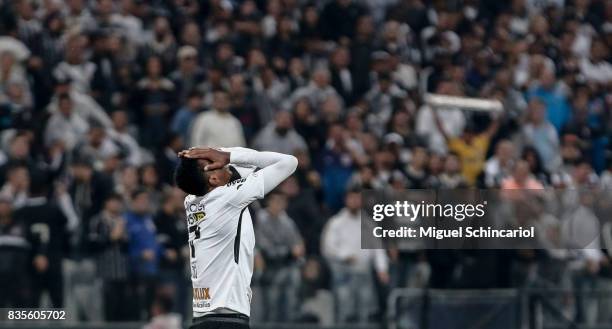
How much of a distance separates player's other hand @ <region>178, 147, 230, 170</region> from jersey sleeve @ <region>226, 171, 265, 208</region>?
0.26m

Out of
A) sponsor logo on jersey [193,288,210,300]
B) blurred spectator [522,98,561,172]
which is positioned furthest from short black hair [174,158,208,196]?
blurred spectator [522,98,561,172]

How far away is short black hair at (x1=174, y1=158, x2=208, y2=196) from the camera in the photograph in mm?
8188

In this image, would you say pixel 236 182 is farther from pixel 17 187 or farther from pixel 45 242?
pixel 17 187

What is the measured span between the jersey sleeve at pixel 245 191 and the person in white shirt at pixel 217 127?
26.3 feet

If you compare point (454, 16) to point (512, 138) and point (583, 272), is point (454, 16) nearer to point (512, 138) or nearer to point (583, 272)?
point (512, 138)

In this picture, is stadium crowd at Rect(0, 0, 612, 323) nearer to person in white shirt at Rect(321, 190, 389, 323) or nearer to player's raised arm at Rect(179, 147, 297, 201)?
person in white shirt at Rect(321, 190, 389, 323)

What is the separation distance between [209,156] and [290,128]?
8.96 meters

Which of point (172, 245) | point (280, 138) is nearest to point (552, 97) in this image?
point (280, 138)

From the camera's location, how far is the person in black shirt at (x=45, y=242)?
1425 centimetres

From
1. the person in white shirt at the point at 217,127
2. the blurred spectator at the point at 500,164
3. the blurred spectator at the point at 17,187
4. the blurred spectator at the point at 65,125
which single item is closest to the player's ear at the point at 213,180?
the blurred spectator at the point at 17,187

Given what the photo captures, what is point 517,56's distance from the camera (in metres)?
20.4

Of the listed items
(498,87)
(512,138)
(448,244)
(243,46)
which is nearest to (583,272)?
(448,244)

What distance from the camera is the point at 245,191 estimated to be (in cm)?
841

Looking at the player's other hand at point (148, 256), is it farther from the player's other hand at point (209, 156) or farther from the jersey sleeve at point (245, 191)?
the player's other hand at point (209, 156)
